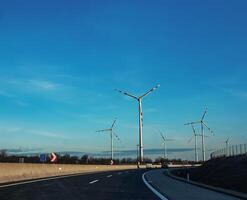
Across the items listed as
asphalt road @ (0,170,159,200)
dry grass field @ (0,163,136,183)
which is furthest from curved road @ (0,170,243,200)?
dry grass field @ (0,163,136,183)

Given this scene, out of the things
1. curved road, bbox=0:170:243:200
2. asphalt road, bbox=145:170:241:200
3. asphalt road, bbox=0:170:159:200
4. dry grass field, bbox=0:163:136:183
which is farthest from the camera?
dry grass field, bbox=0:163:136:183

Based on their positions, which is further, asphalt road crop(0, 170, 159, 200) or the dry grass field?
the dry grass field

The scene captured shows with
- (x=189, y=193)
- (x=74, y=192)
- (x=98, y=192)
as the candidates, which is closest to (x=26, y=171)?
(x=74, y=192)

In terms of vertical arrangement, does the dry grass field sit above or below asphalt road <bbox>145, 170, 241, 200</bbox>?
above

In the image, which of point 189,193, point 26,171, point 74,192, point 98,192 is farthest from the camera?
point 26,171

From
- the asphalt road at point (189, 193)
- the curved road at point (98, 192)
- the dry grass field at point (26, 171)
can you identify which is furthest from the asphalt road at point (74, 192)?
the dry grass field at point (26, 171)

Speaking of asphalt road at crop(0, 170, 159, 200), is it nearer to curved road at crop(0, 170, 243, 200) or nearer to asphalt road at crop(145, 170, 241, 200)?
curved road at crop(0, 170, 243, 200)

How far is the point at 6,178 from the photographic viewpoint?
29516 millimetres

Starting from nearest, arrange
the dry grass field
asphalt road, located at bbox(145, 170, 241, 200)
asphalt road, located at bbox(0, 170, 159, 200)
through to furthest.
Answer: asphalt road, located at bbox(0, 170, 159, 200) → asphalt road, located at bbox(145, 170, 241, 200) → the dry grass field

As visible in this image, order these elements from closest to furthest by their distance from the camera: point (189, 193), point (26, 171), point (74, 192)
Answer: point (74, 192) → point (189, 193) → point (26, 171)

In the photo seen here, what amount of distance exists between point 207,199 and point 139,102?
6728cm

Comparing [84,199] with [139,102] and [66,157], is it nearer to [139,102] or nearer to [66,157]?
[139,102]

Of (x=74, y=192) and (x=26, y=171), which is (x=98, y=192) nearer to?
(x=74, y=192)

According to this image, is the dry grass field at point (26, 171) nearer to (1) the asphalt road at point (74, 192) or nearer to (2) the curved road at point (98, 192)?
(2) the curved road at point (98, 192)
